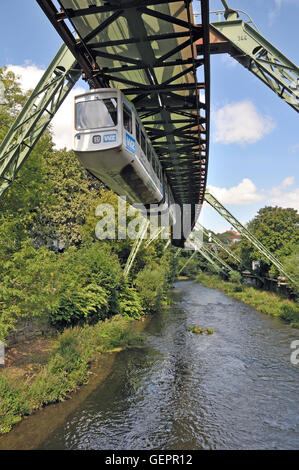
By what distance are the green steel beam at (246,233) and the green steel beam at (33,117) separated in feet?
75.9

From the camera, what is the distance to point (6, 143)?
29.7 ft

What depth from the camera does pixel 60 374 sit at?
12438mm

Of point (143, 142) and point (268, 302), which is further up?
point (143, 142)

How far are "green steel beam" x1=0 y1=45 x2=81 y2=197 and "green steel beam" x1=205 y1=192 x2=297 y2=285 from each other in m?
23.1

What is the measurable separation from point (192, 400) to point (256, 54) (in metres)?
11.9

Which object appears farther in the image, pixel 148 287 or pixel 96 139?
pixel 148 287

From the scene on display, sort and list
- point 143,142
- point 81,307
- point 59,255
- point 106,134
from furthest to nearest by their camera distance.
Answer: point 81,307 < point 59,255 < point 143,142 < point 106,134

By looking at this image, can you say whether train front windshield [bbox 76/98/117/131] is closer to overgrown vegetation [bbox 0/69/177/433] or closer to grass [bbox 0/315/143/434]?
overgrown vegetation [bbox 0/69/177/433]

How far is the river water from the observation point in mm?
9641

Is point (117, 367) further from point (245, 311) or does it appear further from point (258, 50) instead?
point (245, 311)

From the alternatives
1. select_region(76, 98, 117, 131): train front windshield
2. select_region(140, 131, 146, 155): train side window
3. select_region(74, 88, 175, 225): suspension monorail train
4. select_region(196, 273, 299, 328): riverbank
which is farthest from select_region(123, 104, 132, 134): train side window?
select_region(196, 273, 299, 328): riverbank

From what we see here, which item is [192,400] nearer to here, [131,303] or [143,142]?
[143,142]

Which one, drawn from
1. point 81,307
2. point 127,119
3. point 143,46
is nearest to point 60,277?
point 81,307

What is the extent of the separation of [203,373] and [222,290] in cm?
3363
